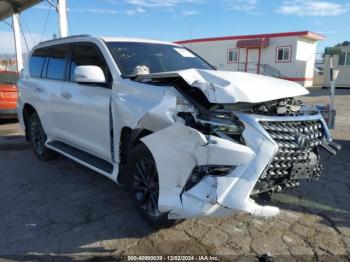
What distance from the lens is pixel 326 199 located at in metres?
4.36

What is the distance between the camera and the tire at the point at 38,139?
6.03 meters

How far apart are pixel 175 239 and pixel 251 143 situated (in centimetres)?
126

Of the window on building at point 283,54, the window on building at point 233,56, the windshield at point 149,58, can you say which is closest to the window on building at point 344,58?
the window on building at point 283,54

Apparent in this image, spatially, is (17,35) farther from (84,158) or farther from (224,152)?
(224,152)

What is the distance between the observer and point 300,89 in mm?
3543

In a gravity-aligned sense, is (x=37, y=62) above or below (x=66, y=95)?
above

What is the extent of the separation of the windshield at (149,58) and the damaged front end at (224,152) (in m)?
1.02

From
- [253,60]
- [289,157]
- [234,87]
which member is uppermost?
[253,60]

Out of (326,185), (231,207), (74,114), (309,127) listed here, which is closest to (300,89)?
(309,127)

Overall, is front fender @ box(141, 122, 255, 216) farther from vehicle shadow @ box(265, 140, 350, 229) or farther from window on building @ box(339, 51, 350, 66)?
window on building @ box(339, 51, 350, 66)

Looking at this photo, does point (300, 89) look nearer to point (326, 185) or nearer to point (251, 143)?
point (251, 143)

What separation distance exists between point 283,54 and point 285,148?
27.7m

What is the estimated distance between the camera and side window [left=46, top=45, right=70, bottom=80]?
5.10 meters

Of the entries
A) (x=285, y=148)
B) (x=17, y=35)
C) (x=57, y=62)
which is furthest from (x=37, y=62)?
(x=17, y=35)
